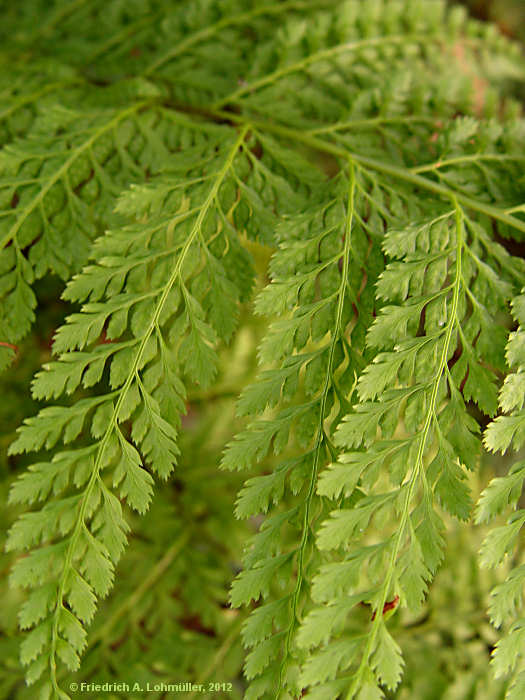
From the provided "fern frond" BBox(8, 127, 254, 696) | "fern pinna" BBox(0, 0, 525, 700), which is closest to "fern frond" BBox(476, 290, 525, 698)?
"fern pinna" BBox(0, 0, 525, 700)

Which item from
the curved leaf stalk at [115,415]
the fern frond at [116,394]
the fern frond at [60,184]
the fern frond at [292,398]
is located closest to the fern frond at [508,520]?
the fern frond at [292,398]

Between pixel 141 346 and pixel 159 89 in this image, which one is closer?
pixel 141 346

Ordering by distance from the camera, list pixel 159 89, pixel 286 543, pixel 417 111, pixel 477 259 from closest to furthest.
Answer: pixel 477 259 < pixel 417 111 < pixel 159 89 < pixel 286 543

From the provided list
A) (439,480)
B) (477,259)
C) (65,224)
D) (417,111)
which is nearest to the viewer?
(439,480)

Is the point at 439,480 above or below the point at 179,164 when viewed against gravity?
below

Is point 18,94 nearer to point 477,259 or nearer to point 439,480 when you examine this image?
point 477,259

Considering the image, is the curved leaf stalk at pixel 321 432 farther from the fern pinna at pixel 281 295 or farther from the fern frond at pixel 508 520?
the fern frond at pixel 508 520

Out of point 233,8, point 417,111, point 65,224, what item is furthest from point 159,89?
point 417,111

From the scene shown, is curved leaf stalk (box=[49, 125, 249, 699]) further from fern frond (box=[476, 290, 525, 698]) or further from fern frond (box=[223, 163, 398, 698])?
fern frond (box=[476, 290, 525, 698])

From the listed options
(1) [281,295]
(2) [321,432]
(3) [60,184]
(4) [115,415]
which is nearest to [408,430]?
(2) [321,432]

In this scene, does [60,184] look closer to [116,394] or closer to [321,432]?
[116,394]
